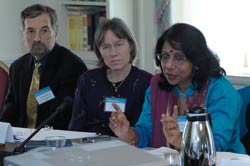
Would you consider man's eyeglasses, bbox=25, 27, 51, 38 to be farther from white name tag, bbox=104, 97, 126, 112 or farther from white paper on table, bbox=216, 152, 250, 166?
white paper on table, bbox=216, 152, 250, 166

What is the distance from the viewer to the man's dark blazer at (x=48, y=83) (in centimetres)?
352

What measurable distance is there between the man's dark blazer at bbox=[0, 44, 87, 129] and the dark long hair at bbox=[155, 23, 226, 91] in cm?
106

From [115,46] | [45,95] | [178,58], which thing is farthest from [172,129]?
[45,95]

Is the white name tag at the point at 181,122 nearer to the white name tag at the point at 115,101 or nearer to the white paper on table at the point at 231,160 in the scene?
the white paper on table at the point at 231,160

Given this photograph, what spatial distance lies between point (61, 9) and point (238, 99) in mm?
2368

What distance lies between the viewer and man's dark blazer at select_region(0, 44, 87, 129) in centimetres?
352

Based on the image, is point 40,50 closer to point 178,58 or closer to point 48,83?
point 48,83

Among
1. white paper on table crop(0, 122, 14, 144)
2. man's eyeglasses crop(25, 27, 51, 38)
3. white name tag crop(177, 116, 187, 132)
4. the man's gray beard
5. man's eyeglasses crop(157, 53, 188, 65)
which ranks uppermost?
man's eyeglasses crop(25, 27, 51, 38)

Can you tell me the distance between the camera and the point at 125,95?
315 centimetres

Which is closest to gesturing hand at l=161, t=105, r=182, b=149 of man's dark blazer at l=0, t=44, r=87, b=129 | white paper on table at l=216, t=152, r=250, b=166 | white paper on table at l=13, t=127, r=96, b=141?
white paper on table at l=216, t=152, r=250, b=166

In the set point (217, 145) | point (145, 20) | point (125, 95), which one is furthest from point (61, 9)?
point (217, 145)

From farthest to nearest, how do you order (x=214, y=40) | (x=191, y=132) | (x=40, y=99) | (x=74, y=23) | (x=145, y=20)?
(x=74, y=23) < (x=145, y=20) < (x=214, y=40) < (x=40, y=99) < (x=191, y=132)

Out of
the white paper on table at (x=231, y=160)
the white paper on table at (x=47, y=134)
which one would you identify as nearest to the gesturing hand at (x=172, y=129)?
the white paper on table at (x=231, y=160)

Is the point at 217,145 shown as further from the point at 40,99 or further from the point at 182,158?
the point at 40,99
